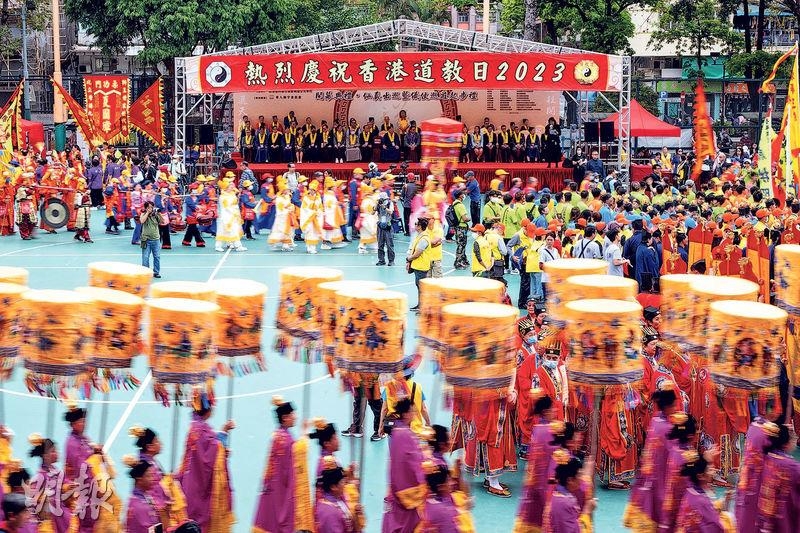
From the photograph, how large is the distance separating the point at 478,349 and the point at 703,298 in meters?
1.78

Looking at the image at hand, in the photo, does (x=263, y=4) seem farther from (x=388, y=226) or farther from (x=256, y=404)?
(x=256, y=404)

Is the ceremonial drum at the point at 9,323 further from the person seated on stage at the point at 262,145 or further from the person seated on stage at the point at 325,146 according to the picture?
the person seated on stage at the point at 325,146

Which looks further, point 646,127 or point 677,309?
point 646,127

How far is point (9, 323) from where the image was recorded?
861 centimetres

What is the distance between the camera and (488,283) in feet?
29.3

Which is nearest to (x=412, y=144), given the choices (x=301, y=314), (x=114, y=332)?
(x=301, y=314)

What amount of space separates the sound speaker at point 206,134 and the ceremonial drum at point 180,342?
852 inches

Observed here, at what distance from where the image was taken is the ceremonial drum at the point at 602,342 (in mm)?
7984

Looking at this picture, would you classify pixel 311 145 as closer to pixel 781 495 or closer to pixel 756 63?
pixel 756 63

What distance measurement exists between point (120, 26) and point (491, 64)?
16.5 m

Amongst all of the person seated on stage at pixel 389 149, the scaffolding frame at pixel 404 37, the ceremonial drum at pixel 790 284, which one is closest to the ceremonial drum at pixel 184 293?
the ceremonial drum at pixel 790 284

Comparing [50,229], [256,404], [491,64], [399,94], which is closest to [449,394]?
[256,404]

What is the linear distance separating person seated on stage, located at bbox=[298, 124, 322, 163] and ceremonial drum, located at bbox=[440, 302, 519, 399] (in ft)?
71.8

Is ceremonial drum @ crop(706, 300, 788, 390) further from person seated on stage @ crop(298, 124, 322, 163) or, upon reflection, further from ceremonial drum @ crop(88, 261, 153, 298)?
person seated on stage @ crop(298, 124, 322, 163)
